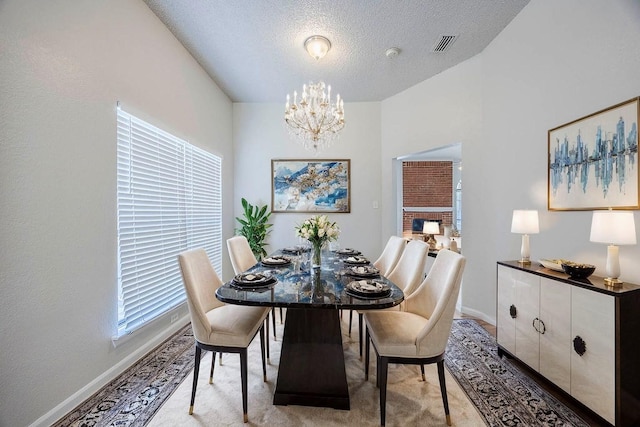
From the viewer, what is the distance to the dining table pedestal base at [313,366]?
1.74 metres

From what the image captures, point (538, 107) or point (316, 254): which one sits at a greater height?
point (538, 107)

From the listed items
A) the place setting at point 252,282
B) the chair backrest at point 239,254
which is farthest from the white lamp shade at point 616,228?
the chair backrest at point 239,254

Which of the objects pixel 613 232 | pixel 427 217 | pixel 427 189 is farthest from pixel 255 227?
pixel 427 189

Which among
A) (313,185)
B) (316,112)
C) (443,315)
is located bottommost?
(443,315)

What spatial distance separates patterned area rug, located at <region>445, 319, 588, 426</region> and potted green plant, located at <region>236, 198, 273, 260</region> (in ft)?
9.93

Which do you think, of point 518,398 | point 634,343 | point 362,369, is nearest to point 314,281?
point 362,369

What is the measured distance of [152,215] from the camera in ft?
8.45

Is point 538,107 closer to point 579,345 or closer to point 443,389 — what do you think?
point 579,345

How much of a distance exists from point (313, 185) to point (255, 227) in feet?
3.97

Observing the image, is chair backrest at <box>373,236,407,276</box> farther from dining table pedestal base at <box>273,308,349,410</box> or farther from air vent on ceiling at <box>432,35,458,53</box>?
air vent on ceiling at <box>432,35,458,53</box>

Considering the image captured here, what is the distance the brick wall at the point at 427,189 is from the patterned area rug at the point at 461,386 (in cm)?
520

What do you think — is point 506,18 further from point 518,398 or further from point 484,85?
point 518,398

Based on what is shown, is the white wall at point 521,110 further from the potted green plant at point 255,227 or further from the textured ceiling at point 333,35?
the potted green plant at point 255,227

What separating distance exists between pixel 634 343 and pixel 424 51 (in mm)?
3168
